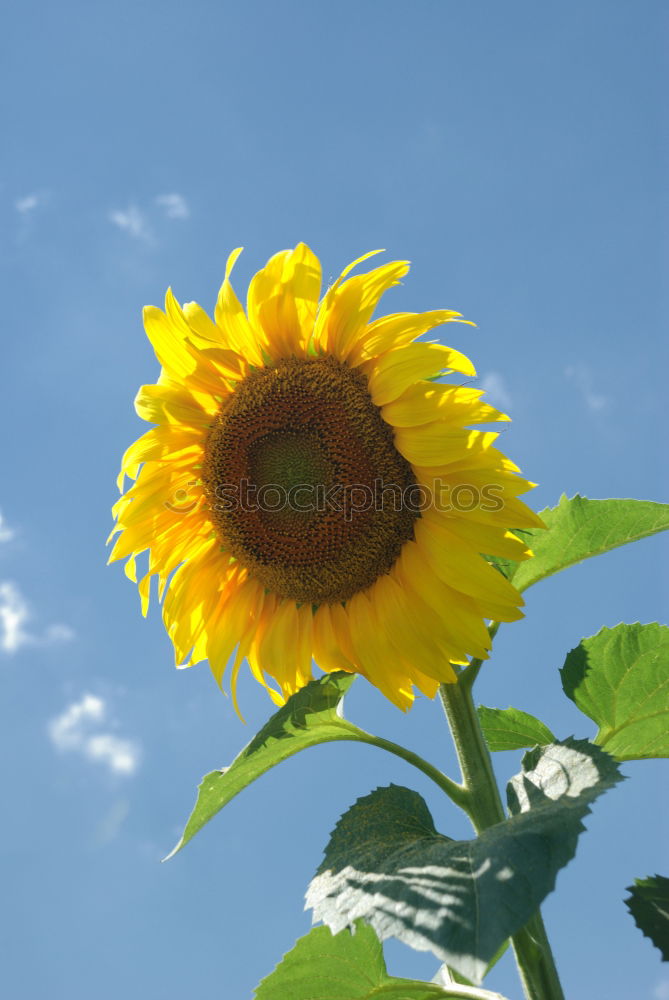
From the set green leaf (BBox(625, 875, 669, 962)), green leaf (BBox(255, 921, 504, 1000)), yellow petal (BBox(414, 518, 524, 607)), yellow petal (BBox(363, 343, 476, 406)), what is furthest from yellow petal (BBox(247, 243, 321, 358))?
green leaf (BBox(625, 875, 669, 962))

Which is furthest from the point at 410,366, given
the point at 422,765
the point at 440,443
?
the point at 422,765

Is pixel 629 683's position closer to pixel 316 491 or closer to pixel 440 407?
pixel 440 407

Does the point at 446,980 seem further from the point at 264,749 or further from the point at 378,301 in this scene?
the point at 378,301

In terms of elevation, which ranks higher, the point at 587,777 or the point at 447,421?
the point at 447,421

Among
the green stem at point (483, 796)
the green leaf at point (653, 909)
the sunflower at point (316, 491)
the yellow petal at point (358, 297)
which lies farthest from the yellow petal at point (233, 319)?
the green leaf at point (653, 909)

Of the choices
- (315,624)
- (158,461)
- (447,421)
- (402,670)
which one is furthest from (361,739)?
(158,461)

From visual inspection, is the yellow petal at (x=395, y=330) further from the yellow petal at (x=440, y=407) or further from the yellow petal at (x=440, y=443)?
the yellow petal at (x=440, y=443)
